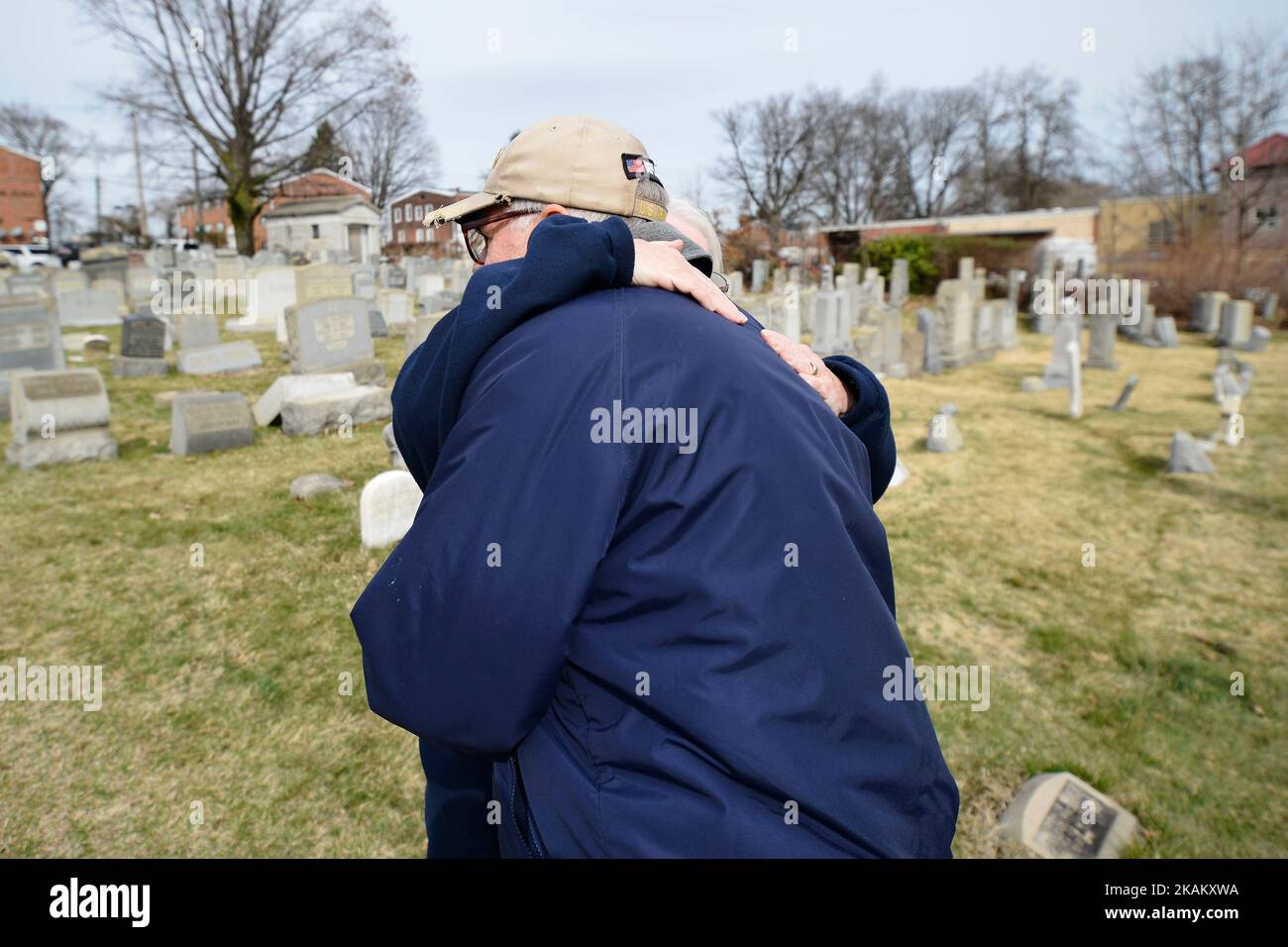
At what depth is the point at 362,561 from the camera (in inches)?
213

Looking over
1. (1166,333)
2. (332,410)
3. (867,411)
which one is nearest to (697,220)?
(867,411)

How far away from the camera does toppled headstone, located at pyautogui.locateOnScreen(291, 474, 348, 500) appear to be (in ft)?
21.8

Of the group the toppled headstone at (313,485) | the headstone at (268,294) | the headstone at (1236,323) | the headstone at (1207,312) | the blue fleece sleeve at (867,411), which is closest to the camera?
the blue fleece sleeve at (867,411)

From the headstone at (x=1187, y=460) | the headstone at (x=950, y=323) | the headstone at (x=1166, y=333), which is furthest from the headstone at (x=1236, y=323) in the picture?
the headstone at (x=1187, y=460)

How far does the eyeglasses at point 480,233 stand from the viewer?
1.50m

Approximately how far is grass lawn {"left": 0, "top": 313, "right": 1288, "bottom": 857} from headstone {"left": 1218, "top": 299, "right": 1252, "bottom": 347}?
35.3ft

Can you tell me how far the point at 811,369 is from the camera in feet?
5.00

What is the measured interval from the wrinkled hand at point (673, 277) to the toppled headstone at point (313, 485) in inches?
233

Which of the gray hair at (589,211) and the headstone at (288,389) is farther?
the headstone at (288,389)

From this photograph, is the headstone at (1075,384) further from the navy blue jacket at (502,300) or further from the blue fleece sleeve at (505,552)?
the blue fleece sleeve at (505,552)

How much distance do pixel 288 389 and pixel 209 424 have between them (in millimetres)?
1136

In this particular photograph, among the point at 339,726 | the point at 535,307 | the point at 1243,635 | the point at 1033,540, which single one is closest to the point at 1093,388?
the point at 1033,540
